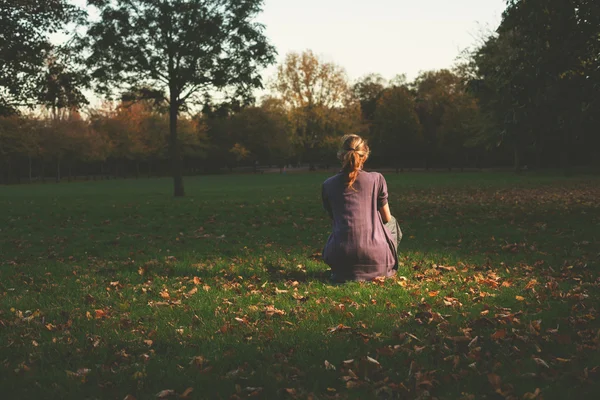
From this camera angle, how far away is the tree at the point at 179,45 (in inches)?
1011

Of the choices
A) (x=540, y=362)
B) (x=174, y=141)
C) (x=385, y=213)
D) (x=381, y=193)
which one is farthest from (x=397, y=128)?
(x=540, y=362)

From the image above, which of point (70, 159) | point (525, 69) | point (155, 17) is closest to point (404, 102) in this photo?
point (70, 159)

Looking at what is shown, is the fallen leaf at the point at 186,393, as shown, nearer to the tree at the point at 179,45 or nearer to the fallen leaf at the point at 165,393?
the fallen leaf at the point at 165,393

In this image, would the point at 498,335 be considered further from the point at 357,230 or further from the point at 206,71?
the point at 206,71

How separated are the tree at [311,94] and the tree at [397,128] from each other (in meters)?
8.81

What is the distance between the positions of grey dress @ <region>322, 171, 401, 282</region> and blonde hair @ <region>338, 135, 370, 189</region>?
0.13 m

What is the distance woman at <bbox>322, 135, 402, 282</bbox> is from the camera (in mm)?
7043

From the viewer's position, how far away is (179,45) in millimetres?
26141

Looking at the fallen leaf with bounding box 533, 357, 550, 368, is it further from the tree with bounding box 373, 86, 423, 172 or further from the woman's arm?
the tree with bounding box 373, 86, 423, 172

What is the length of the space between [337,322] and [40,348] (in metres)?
2.88

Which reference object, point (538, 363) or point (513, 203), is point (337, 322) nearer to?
point (538, 363)

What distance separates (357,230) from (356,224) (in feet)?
0.27

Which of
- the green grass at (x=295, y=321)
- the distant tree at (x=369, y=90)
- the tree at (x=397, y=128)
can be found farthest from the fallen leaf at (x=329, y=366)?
the distant tree at (x=369, y=90)

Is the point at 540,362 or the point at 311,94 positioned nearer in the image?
the point at 540,362
